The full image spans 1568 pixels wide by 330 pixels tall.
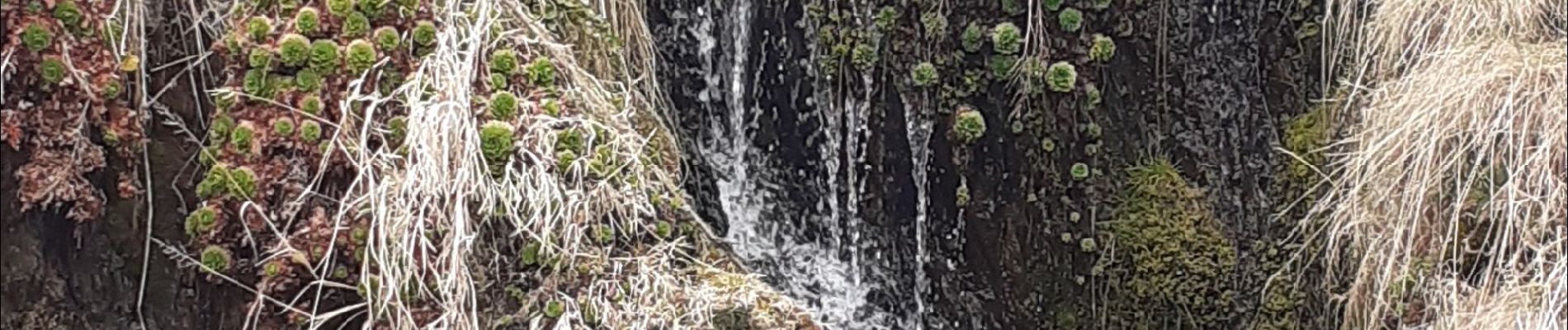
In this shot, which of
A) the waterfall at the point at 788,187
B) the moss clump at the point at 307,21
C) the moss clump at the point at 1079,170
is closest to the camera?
the moss clump at the point at 307,21

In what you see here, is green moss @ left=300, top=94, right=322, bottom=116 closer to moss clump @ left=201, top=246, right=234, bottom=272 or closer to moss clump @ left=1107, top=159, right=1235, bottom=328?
moss clump @ left=201, top=246, right=234, bottom=272

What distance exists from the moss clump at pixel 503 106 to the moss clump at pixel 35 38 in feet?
2.30

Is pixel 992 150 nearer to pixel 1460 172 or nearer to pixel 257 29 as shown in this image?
pixel 1460 172

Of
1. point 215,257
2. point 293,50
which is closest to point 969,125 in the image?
point 293,50

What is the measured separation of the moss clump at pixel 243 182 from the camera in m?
2.41

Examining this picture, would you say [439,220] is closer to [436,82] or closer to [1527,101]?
[436,82]

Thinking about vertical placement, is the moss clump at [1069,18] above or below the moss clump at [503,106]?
above

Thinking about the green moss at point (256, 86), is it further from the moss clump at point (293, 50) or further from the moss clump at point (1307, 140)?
the moss clump at point (1307, 140)

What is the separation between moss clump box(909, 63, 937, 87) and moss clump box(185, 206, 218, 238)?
1498mm

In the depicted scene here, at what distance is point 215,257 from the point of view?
96.1 inches

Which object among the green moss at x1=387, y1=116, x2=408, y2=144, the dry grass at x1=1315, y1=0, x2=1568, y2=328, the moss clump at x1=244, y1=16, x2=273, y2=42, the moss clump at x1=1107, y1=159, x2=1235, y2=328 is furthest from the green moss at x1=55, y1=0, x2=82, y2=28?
the dry grass at x1=1315, y1=0, x2=1568, y2=328

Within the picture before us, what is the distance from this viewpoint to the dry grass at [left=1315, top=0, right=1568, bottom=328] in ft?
7.99

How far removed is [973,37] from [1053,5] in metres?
0.19

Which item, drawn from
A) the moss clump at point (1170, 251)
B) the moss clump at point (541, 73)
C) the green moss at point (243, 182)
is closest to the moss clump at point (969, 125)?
the moss clump at point (1170, 251)
